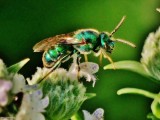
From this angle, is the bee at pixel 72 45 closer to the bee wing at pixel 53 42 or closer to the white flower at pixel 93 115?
the bee wing at pixel 53 42

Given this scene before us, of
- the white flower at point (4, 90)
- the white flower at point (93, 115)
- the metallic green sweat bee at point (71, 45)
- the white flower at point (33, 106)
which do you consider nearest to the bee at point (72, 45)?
the metallic green sweat bee at point (71, 45)

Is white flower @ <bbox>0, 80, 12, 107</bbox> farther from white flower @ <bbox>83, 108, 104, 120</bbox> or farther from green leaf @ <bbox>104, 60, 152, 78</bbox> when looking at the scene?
green leaf @ <bbox>104, 60, 152, 78</bbox>

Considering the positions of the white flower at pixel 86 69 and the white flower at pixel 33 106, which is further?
the white flower at pixel 86 69

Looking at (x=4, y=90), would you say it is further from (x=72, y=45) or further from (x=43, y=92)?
(x=72, y=45)

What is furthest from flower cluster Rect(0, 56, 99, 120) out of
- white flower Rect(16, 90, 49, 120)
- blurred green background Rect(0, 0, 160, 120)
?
blurred green background Rect(0, 0, 160, 120)

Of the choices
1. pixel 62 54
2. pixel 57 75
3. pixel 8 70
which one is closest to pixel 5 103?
pixel 8 70

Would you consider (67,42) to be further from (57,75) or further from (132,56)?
(132,56)
